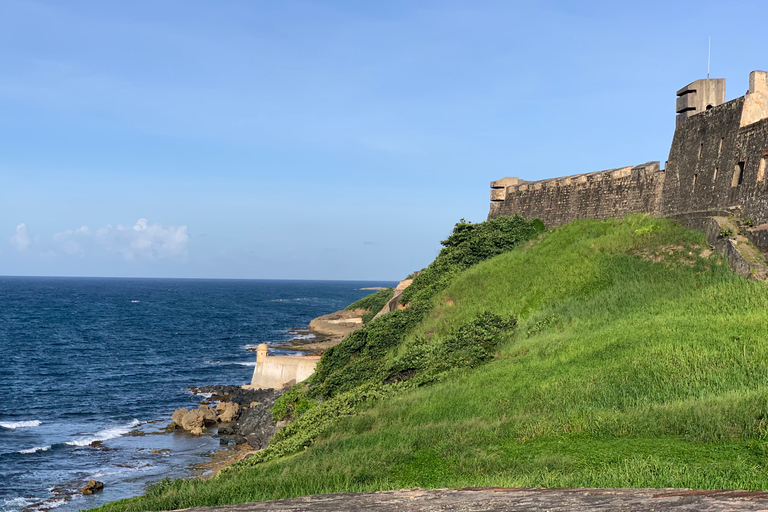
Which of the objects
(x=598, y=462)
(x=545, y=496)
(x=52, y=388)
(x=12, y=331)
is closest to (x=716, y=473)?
(x=598, y=462)

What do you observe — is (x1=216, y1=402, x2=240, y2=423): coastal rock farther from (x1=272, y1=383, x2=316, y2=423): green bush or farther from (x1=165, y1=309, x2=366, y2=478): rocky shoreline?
(x1=272, y1=383, x2=316, y2=423): green bush

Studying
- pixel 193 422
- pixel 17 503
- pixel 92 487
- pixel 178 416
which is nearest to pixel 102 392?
pixel 178 416

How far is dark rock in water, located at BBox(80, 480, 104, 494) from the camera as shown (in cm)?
2516

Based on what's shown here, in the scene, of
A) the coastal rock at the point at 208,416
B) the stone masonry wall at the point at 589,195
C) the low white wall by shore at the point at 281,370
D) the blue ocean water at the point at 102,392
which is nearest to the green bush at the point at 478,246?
the stone masonry wall at the point at 589,195

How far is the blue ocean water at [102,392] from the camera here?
2727cm

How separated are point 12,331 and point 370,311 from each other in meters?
44.5

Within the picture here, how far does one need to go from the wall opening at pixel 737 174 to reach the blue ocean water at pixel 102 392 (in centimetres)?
2507

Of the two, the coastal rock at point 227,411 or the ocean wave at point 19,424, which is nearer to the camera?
the ocean wave at point 19,424

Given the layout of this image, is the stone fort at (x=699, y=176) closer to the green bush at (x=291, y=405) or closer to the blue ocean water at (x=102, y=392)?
the green bush at (x=291, y=405)

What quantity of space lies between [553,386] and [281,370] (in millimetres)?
25431

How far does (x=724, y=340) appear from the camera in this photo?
16.4 m

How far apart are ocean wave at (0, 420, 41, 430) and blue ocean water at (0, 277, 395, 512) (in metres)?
0.06

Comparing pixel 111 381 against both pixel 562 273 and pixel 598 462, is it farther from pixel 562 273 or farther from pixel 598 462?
pixel 598 462

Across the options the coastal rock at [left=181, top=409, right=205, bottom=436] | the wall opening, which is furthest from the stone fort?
the coastal rock at [left=181, top=409, right=205, bottom=436]
